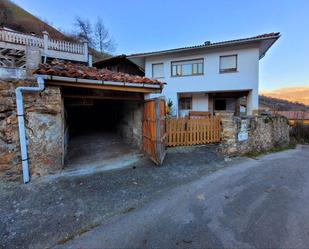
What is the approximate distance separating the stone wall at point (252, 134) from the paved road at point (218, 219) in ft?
7.03

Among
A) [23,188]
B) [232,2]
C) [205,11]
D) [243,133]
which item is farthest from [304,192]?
[205,11]

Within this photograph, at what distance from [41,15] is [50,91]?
122ft

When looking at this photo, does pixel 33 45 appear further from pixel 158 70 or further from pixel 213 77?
pixel 213 77

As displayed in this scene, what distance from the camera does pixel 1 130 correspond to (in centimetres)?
387

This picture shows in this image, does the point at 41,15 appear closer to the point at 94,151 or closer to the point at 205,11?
the point at 205,11

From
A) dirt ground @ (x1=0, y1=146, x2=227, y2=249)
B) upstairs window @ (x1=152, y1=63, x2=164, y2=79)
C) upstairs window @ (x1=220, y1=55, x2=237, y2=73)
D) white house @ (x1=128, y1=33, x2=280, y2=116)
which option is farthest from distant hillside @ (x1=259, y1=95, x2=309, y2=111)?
dirt ground @ (x1=0, y1=146, x2=227, y2=249)

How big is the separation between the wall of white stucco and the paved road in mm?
8544

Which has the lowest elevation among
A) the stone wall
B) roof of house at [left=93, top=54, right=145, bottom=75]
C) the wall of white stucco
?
the stone wall

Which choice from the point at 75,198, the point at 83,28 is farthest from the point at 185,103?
the point at 83,28

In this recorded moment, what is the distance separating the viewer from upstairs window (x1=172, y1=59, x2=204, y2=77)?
40.8ft

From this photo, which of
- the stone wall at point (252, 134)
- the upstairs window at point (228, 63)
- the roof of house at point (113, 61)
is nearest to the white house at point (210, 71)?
the upstairs window at point (228, 63)

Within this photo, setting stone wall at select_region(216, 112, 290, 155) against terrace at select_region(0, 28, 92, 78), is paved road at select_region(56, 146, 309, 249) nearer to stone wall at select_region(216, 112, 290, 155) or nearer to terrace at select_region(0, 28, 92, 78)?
stone wall at select_region(216, 112, 290, 155)

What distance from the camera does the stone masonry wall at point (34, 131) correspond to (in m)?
3.91

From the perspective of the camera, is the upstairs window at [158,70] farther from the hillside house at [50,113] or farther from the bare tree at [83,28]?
the bare tree at [83,28]
